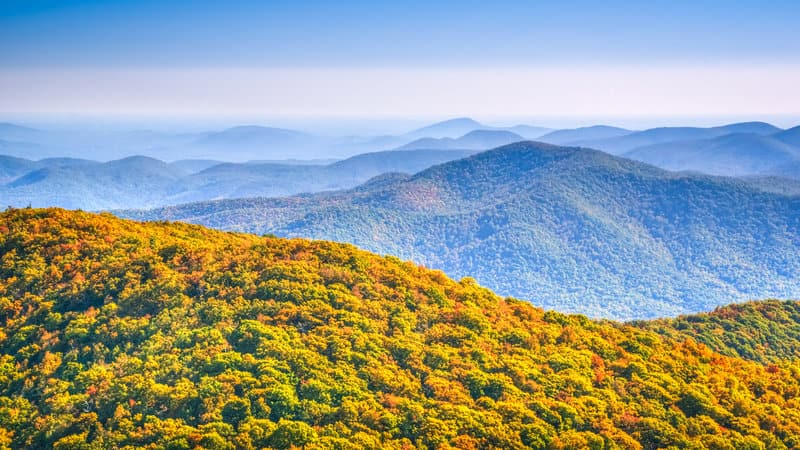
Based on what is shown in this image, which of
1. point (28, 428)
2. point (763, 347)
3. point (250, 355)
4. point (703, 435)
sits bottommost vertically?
point (763, 347)

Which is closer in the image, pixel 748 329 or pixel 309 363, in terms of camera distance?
pixel 309 363

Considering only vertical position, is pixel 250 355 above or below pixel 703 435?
above

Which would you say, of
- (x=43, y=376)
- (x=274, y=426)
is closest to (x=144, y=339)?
(x=43, y=376)

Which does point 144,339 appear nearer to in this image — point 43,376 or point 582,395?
point 43,376

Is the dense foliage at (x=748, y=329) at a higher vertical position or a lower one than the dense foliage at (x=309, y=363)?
lower

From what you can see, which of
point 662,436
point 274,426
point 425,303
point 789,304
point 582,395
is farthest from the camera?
point 789,304

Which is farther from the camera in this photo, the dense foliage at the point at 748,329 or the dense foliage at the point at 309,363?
the dense foliage at the point at 748,329
